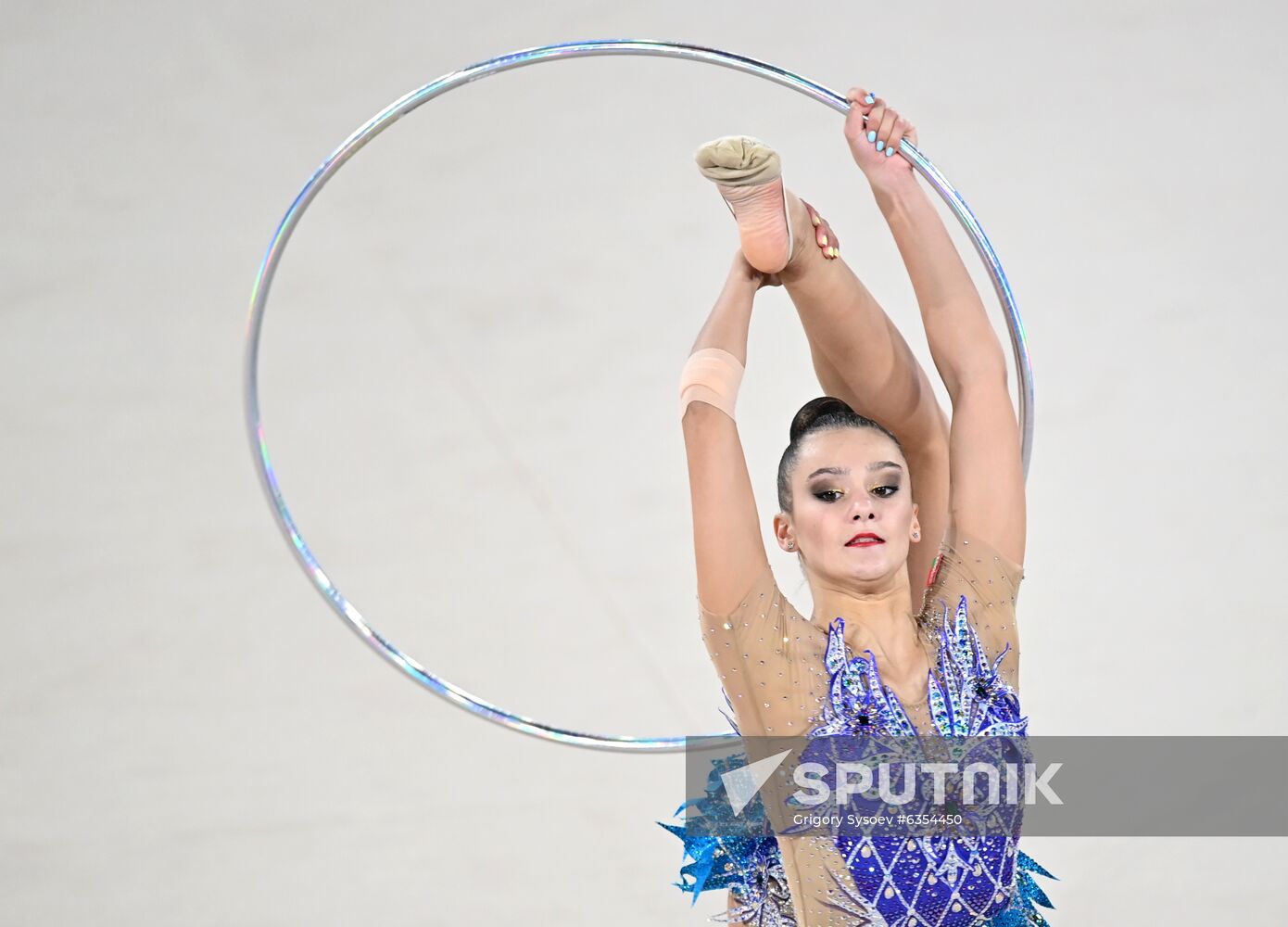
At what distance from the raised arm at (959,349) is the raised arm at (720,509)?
0.32m

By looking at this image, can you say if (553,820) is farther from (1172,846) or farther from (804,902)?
(804,902)

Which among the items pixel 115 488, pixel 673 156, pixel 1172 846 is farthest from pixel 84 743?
pixel 1172 846

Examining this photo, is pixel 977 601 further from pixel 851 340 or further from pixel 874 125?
pixel 874 125

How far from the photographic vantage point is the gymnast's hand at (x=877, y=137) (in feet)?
7.79

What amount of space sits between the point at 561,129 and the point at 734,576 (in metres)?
1.89

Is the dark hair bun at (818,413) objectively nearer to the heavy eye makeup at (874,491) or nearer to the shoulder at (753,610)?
the heavy eye makeup at (874,491)

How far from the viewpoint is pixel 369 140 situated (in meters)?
2.40

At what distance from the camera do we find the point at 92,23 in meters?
3.79

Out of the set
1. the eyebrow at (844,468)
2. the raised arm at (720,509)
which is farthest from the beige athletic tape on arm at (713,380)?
the eyebrow at (844,468)

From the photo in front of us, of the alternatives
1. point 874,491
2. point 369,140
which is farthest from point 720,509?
point 369,140

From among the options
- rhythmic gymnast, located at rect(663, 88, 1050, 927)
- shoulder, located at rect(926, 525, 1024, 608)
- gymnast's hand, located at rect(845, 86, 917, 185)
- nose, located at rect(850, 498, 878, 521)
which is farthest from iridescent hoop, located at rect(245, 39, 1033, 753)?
nose, located at rect(850, 498, 878, 521)

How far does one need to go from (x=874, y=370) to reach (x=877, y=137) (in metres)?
0.33

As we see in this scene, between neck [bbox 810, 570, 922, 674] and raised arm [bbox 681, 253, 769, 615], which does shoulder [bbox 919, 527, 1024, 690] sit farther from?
raised arm [bbox 681, 253, 769, 615]

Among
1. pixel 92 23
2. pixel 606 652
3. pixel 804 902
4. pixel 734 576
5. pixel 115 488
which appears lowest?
pixel 804 902
